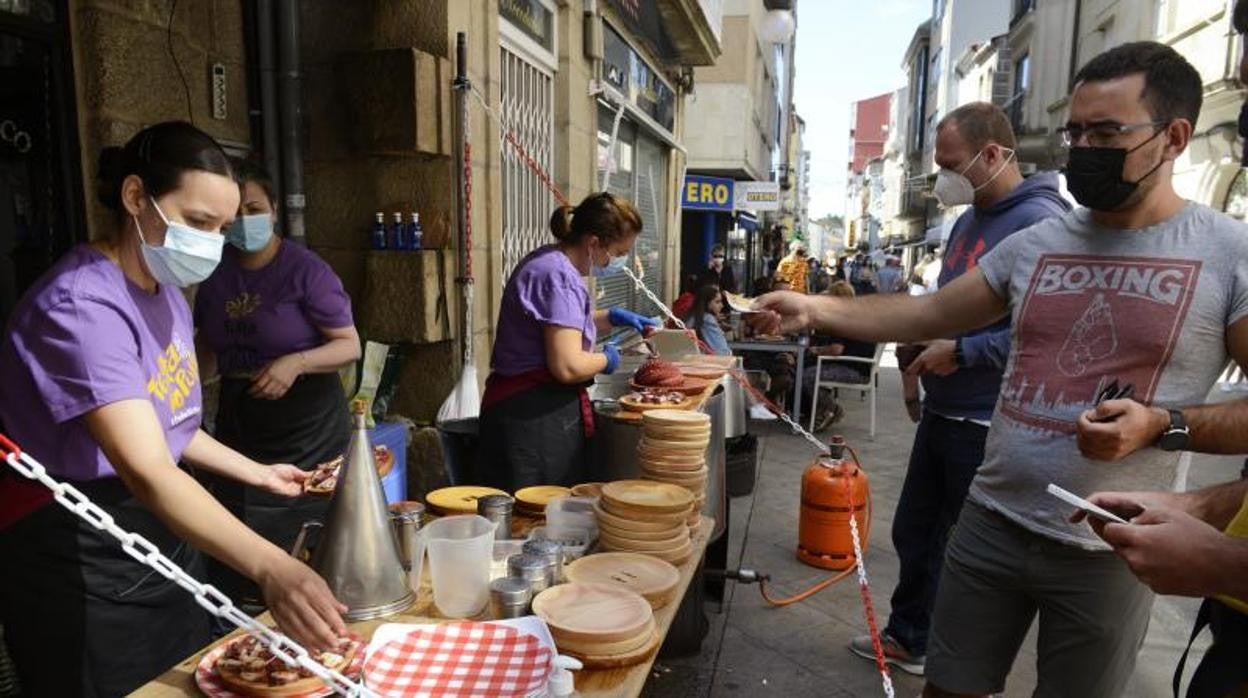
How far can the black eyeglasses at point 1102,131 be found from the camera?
78.1 inches

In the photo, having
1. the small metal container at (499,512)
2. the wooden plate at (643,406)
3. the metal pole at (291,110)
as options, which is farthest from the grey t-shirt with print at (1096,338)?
the metal pole at (291,110)

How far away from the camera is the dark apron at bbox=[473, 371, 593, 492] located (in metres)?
3.52

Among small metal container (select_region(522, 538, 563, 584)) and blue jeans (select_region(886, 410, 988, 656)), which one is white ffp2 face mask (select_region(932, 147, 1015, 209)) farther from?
small metal container (select_region(522, 538, 563, 584))

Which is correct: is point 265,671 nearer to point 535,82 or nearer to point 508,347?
point 508,347

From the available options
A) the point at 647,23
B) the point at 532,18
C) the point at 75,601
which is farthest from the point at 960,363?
the point at 647,23

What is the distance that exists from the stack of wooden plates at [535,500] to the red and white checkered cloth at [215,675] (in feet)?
2.86

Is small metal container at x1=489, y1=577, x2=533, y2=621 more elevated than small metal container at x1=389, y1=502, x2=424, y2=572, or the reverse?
small metal container at x1=389, y1=502, x2=424, y2=572

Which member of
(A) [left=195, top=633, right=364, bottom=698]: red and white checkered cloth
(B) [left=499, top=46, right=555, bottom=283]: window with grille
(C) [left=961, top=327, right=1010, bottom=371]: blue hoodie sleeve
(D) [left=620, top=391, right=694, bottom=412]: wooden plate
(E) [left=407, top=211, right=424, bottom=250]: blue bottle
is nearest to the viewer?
(A) [left=195, top=633, right=364, bottom=698]: red and white checkered cloth

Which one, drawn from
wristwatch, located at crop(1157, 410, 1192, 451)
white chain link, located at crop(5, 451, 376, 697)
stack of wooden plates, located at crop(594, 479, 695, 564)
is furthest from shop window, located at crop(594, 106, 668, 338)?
white chain link, located at crop(5, 451, 376, 697)

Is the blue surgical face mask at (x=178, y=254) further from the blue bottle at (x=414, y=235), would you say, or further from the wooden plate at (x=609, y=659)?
the blue bottle at (x=414, y=235)

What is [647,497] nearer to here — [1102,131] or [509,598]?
[509,598]

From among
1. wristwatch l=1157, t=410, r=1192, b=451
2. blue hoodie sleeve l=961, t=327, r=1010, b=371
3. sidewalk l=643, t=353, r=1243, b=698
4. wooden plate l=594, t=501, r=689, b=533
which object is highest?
blue hoodie sleeve l=961, t=327, r=1010, b=371

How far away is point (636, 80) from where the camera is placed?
9141mm

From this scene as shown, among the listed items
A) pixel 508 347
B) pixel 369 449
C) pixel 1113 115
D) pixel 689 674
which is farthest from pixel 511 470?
pixel 1113 115
